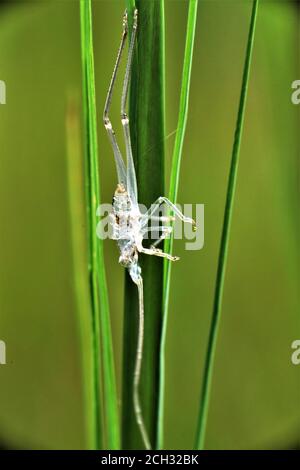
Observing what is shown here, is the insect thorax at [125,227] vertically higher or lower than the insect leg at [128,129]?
lower

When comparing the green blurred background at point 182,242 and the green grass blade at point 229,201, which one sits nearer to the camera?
the green grass blade at point 229,201

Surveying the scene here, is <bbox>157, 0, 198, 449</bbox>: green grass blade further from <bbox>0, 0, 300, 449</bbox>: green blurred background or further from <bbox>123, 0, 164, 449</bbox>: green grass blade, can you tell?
<bbox>0, 0, 300, 449</bbox>: green blurred background

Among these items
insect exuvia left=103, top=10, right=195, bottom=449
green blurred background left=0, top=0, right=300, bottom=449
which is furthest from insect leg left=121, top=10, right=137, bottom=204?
green blurred background left=0, top=0, right=300, bottom=449

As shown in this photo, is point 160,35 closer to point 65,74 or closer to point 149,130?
point 149,130

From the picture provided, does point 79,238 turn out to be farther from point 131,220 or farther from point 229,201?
point 229,201

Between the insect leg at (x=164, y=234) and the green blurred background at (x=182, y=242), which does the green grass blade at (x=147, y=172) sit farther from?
the green blurred background at (x=182, y=242)

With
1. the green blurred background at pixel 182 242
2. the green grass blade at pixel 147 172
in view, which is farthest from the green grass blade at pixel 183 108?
the green blurred background at pixel 182 242
